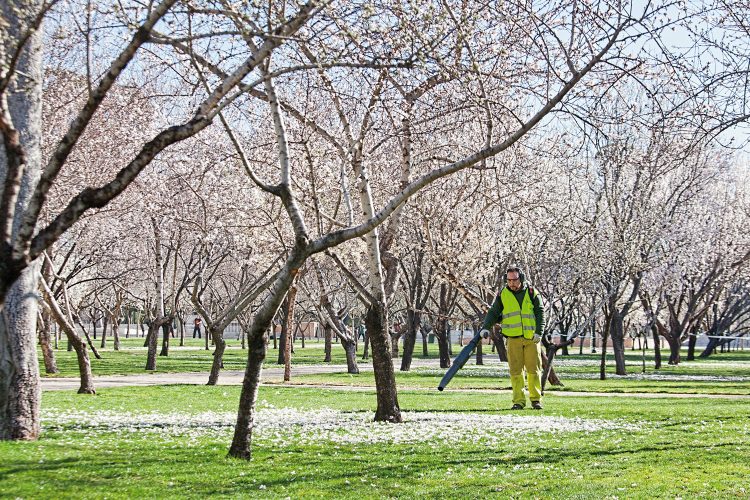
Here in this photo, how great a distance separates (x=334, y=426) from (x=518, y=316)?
159 inches

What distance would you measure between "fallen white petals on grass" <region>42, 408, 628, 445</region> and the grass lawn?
3 cm

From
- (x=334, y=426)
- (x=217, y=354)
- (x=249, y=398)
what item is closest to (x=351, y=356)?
(x=217, y=354)

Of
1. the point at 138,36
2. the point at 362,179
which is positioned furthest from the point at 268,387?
the point at 138,36

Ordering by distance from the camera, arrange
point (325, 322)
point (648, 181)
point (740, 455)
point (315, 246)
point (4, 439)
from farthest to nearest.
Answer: point (325, 322) → point (648, 181) → point (4, 439) → point (740, 455) → point (315, 246)

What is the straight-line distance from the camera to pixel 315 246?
9.27 meters

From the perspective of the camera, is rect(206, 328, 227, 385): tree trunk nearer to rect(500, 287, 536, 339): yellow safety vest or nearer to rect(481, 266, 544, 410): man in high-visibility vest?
rect(481, 266, 544, 410): man in high-visibility vest

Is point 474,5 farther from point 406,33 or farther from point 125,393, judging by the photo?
point 125,393

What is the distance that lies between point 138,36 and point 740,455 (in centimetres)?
809

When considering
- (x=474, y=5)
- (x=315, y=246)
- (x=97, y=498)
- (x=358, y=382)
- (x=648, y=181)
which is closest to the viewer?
(x=97, y=498)

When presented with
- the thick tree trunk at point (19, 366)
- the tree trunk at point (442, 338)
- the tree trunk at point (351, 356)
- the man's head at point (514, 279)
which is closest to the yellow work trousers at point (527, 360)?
the man's head at point (514, 279)

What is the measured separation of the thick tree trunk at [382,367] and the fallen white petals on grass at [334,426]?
0.27 m

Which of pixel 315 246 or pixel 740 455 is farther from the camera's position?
pixel 740 455

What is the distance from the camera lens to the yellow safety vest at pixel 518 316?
14.9m

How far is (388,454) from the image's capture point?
32.7ft
